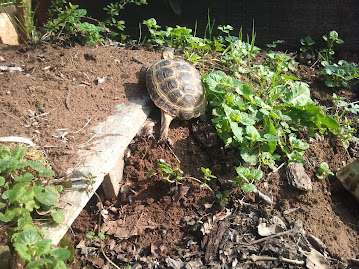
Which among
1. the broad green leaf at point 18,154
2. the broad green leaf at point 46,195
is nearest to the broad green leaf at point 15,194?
the broad green leaf at point 46,195

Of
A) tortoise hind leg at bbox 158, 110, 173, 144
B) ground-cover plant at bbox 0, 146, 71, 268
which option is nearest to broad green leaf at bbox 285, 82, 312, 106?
tortoise hind leg at bbox 158, 110, 173, 144

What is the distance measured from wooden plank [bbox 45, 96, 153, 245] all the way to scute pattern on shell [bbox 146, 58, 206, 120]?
246mm

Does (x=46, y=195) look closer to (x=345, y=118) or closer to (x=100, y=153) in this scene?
(x=100, y=153)

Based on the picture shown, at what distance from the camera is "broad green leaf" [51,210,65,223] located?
2.74 metres

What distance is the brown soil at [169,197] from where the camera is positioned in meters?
3.25

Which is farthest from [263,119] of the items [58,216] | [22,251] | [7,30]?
[7,30]

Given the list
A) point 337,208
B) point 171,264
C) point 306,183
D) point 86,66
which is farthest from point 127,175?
point 337,208

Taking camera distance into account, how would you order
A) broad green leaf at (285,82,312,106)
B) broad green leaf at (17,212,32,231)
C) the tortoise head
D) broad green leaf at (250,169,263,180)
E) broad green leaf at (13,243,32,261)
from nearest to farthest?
broad green leaf at (13,243,32,261) → broad green leaf at (17,212,32,231) → broad green leaf at (250,169,263,180) → broad green leaf at (285,82,312,106) → the tortoise head

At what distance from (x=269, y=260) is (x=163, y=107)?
1.92 meters

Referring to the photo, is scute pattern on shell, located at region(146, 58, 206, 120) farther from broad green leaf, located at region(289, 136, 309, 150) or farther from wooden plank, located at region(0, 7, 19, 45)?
wooden plank, located at region(0, 7, 19, 45)

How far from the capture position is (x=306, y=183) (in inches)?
141

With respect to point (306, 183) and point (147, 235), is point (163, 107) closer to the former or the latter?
point (147, 235)

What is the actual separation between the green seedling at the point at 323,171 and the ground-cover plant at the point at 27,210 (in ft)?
8.74

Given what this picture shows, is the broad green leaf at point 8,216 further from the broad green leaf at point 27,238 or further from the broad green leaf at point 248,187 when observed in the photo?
the broad green leaf at point 248,187
